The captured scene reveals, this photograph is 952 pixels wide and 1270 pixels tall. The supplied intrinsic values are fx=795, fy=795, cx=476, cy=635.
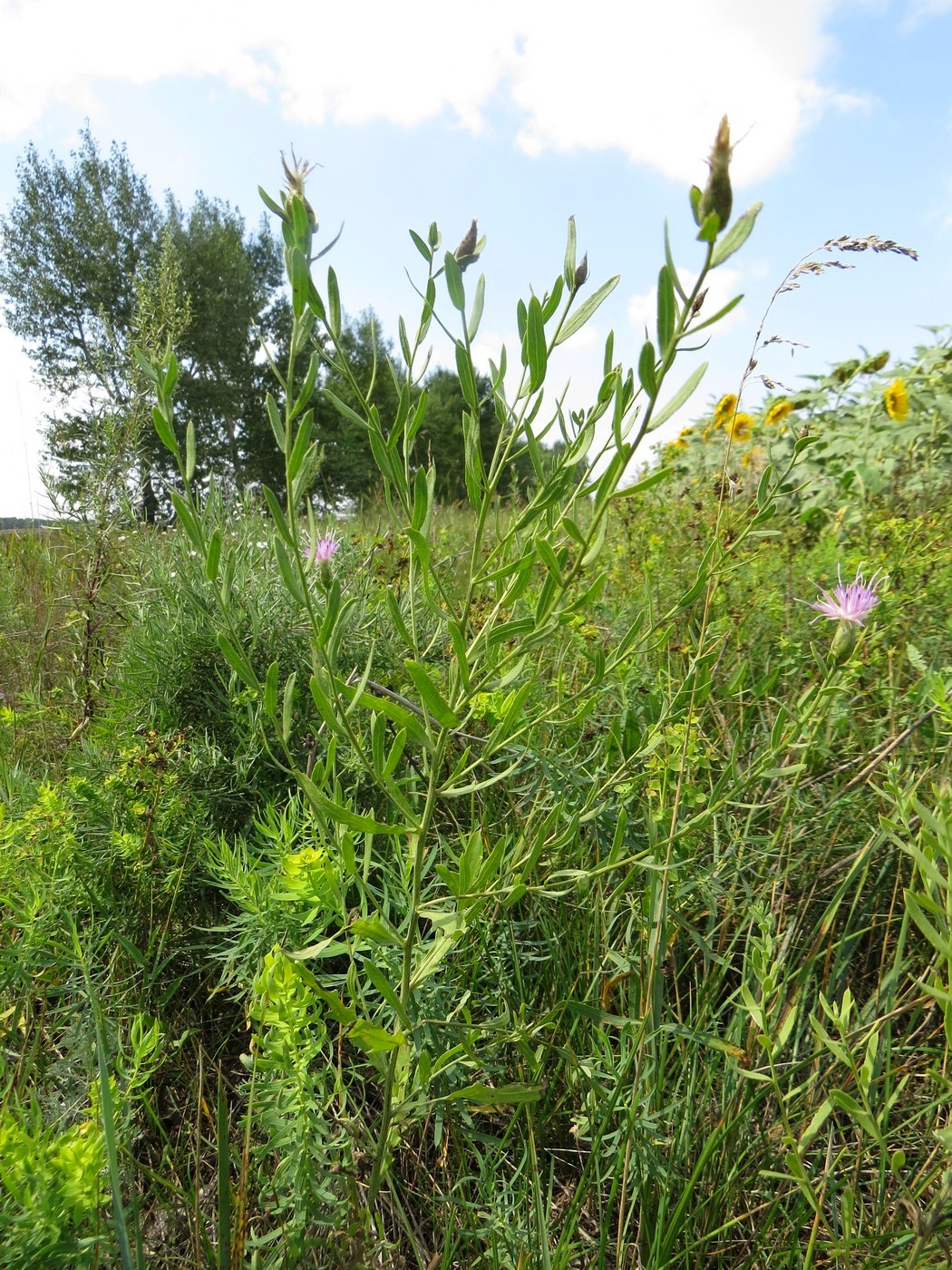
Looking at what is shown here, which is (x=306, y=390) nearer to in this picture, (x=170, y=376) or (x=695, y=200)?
(x=170, y=376)

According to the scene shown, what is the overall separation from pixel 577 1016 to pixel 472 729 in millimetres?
791

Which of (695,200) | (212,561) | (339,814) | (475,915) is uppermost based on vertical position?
(695,200)

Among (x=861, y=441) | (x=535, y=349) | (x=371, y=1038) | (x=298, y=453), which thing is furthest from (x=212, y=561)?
(x=861, y=441)

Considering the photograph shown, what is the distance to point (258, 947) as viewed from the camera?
4.14 feet

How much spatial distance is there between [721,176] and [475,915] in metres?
0.80

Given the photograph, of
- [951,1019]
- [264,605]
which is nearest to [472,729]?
[264,605]

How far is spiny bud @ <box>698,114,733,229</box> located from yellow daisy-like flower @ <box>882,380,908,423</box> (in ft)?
13.6

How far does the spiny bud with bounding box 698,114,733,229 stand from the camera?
635mm

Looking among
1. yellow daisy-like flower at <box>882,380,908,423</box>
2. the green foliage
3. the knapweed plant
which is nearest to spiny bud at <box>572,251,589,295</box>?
the knapweed plant

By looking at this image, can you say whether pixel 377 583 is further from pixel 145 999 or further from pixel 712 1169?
pixel 712 1169

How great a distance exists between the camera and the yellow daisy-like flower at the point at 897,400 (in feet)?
13.6

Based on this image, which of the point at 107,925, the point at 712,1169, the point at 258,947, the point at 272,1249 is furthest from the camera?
the point at 107,925

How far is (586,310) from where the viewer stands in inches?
38.1

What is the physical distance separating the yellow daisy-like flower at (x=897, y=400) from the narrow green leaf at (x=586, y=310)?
385 cm
